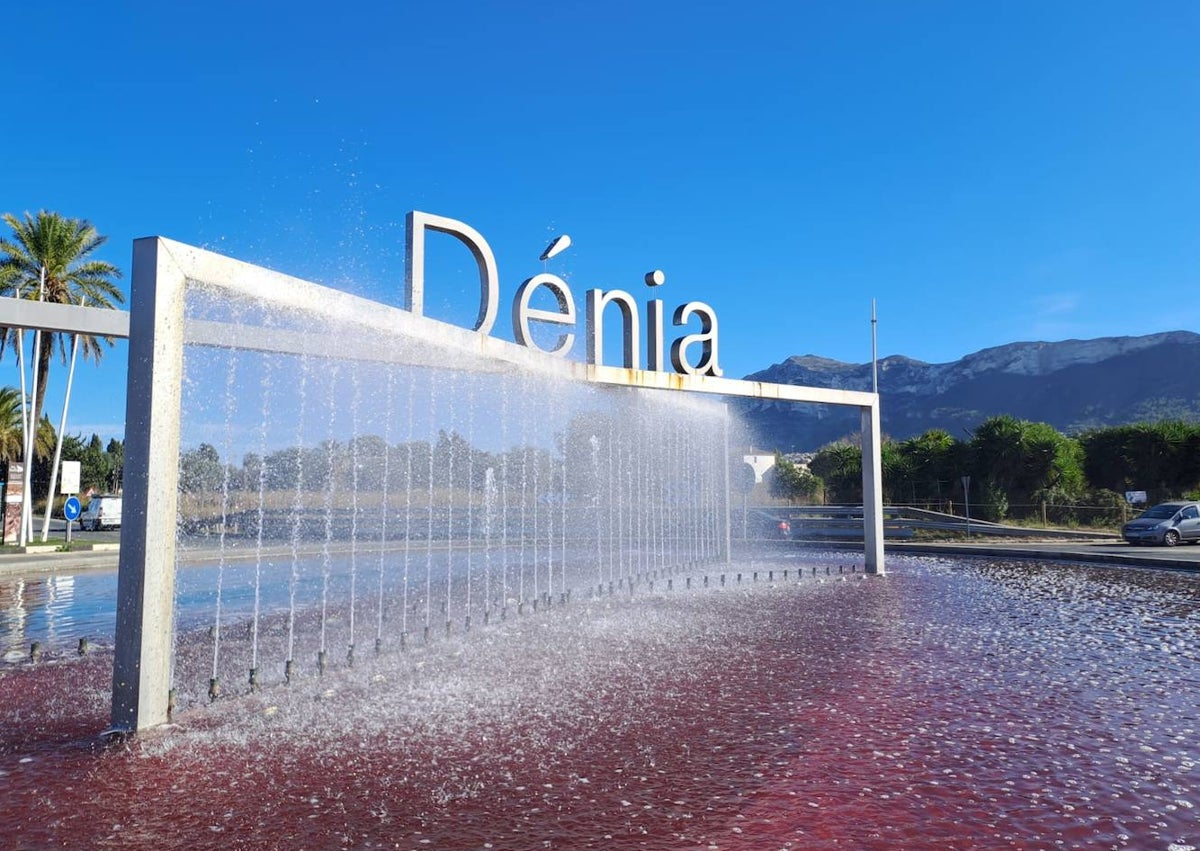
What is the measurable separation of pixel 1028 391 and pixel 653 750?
174 m

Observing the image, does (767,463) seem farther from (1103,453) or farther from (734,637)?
(734,637)

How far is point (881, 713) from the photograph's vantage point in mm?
6859

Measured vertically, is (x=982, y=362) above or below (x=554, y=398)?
above

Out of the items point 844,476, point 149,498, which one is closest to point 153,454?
point 149,498

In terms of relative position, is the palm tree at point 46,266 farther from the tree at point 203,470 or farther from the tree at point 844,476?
the tree at point 844,476

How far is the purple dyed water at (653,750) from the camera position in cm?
454

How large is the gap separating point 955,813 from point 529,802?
264cm

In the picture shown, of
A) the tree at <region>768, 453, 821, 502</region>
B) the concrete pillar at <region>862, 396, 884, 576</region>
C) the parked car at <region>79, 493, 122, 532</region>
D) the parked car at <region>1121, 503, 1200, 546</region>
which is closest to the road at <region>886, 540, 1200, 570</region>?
the parked car at <region>1121, 503, 1200, 546</region>

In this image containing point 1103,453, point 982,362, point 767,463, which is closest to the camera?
point 1103,453

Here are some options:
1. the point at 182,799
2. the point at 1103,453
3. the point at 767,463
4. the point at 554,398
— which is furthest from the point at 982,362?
the point at 182,799

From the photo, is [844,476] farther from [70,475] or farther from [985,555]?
[70,475]

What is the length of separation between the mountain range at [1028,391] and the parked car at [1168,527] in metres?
112

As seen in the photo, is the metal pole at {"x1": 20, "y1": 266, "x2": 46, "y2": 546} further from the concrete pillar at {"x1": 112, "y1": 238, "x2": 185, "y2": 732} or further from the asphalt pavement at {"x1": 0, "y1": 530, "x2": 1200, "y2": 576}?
the concrete pillar at {"x1": 112, "y1": 238, "x2": 185, "y2": 732}

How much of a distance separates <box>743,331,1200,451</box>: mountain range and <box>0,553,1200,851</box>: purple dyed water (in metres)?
139
